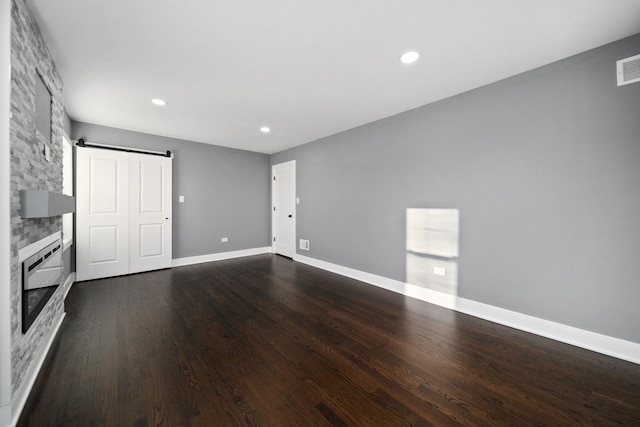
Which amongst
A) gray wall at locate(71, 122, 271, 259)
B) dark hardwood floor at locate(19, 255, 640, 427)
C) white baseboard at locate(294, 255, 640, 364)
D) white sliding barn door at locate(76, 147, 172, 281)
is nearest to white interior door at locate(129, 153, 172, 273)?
white sliding barn door at locate(76, 147, 172, 281)

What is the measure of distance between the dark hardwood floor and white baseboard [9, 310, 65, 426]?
0.04 meters

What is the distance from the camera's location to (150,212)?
14.2 ft

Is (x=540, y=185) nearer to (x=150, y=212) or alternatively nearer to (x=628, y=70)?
(x=628, y=70)

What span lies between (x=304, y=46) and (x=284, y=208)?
3948 mm

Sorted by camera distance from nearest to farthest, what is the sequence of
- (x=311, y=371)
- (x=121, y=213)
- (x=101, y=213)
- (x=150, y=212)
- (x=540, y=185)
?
1. (x=311, y=371)
2. (x=540, y=185)
3. (x=101, y=213)
4. (x=121, y=213)
5. (x=150, y=212)

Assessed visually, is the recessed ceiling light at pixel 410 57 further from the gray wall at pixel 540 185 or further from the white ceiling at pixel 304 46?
the gray wall at pixel 540 185


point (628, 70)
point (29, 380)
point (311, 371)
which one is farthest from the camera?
point (628, 70)

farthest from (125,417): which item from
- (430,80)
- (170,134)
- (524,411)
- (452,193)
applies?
(170,134)

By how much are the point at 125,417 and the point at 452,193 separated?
11.1ft

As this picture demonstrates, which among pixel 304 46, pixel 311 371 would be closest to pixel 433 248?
pixel 311 371

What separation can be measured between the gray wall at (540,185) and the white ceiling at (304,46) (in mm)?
260

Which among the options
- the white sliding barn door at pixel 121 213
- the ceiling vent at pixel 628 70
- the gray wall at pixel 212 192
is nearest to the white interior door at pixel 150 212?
the white sliding barn door at pixel 121 213

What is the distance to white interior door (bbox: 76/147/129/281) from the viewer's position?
147 inches

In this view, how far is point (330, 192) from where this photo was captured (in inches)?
177
